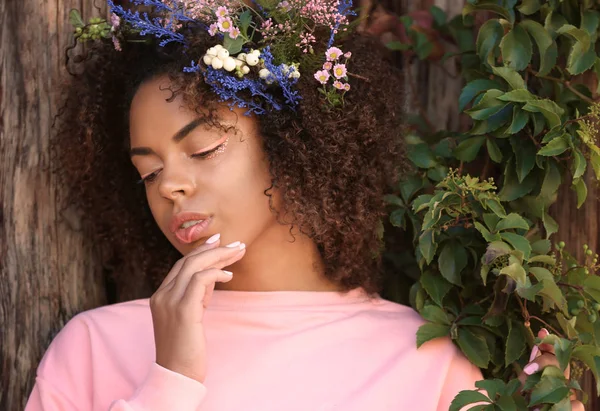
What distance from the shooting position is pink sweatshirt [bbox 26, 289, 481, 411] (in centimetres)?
209

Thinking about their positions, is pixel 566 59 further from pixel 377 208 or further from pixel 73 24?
pixel 73 24

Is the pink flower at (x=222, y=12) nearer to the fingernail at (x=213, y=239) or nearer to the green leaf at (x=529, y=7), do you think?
the fingernail at (x=213, y=239)

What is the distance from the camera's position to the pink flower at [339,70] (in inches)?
82.9

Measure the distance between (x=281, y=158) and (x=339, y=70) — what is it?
25 centimetres

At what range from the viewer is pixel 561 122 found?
2.19m

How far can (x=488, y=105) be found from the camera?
7.19 ft

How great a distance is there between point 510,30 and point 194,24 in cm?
81

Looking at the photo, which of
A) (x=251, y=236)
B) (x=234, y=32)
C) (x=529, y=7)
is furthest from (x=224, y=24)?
(x=529, y=7)

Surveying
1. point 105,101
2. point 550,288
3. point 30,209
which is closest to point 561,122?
point 550,288

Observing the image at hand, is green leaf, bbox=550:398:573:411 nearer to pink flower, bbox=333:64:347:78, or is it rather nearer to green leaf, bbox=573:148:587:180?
green leaf, bbox=573:148:587:180

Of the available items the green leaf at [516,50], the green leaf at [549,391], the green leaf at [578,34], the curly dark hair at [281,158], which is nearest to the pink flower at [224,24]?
the curly dark hair at [281,158]

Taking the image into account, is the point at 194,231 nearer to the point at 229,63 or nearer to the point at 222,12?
the point at 229,63

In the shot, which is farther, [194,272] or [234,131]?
[234,131]

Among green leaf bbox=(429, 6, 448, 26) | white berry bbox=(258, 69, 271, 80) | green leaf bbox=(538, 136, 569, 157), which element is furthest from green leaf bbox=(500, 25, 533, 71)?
white berry bbox=(258, 69, 271, 80)
